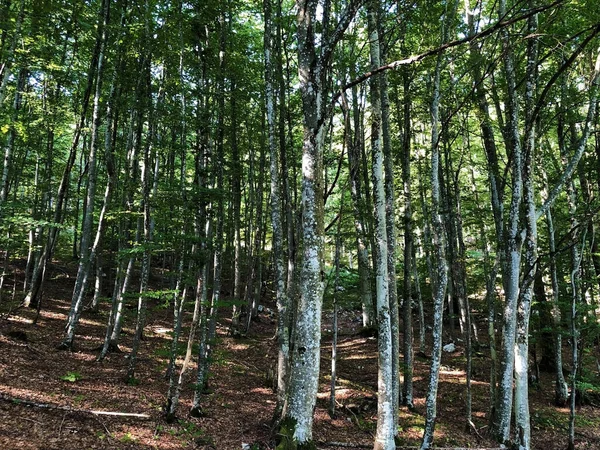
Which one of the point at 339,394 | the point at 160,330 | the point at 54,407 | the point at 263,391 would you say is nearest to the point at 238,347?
the point at 160,330

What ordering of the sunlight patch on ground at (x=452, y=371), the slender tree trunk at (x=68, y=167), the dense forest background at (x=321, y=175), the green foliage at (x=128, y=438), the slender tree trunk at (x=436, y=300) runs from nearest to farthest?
1. the dense forest background at (x=321, y=175)
2. the green foliage at (x=128, y=438)
3. the slender tree trunk at (x=436, y=300)
4. the slender tree trunk at (x=68, y=167)
5. the sunlight patch on ground at (x=452, y=371)

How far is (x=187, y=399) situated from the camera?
29.0ft

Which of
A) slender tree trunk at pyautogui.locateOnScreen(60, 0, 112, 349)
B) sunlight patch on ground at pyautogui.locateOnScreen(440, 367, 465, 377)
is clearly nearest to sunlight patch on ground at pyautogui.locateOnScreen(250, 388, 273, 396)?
slender tree trunk at pyautogui.locateOnScreen(60, 0, 112, 349)

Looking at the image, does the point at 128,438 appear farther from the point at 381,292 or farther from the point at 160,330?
the point at 160,330

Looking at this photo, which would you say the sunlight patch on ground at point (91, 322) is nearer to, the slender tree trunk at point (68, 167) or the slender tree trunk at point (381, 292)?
the slender tree trunk at point (68, 167)

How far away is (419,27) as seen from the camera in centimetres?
920

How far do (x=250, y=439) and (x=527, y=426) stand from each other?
5.32 meters

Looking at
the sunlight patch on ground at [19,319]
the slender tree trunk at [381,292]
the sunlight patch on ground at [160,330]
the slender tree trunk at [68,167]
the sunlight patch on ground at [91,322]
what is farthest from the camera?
the sunlight patch on ground at [160,330]

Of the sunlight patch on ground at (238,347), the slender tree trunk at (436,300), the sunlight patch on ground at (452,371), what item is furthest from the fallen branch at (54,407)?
the sunlight patch on ground at (452,371)

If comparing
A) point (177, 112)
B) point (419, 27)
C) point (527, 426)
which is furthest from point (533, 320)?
point (177, 112)

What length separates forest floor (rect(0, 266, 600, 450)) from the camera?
6.39 metres

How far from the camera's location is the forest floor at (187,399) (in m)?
6.39

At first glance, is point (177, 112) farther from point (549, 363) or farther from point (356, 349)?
point (549, 363)

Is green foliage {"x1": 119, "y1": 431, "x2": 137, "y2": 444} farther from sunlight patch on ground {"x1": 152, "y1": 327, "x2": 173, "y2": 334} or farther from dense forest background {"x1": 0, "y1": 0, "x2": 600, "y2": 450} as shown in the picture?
sunlight patch on ground {"x1": 152, "y1": 327, "x2": 173, "y2": 334}
